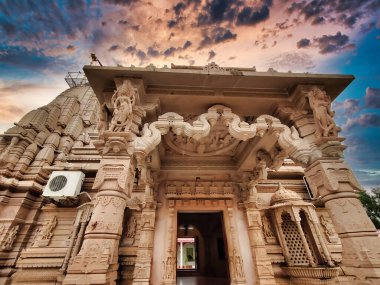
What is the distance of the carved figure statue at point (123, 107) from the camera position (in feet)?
10.4

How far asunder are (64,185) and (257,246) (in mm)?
7471

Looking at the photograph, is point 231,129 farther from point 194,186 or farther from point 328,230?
point 328,230

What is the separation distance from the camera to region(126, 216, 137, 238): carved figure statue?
6486 millimetres

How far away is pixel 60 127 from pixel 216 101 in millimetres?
13288

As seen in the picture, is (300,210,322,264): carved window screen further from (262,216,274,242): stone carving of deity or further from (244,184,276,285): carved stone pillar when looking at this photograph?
(244,184,276,285): carved stone pillar

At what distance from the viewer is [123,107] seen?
3279 mm

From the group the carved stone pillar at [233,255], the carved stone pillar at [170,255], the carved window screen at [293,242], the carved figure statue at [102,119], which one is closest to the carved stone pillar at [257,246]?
the carved stone pillar at [233,255]

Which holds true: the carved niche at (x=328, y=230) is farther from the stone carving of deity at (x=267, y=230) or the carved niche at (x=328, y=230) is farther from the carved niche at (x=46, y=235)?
the carved niche at (x=46, y=235)

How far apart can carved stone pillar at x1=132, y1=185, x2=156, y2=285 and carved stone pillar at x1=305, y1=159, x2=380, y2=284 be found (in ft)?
16.0

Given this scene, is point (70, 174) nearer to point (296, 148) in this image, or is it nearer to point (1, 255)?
point (1, 255)

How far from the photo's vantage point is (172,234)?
6074mm

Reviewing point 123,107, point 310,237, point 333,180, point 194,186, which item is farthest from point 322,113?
point 310,237

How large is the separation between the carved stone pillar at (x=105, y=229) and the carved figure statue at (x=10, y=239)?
8103 millimetres

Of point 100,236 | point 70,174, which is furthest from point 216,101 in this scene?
point 70,174
